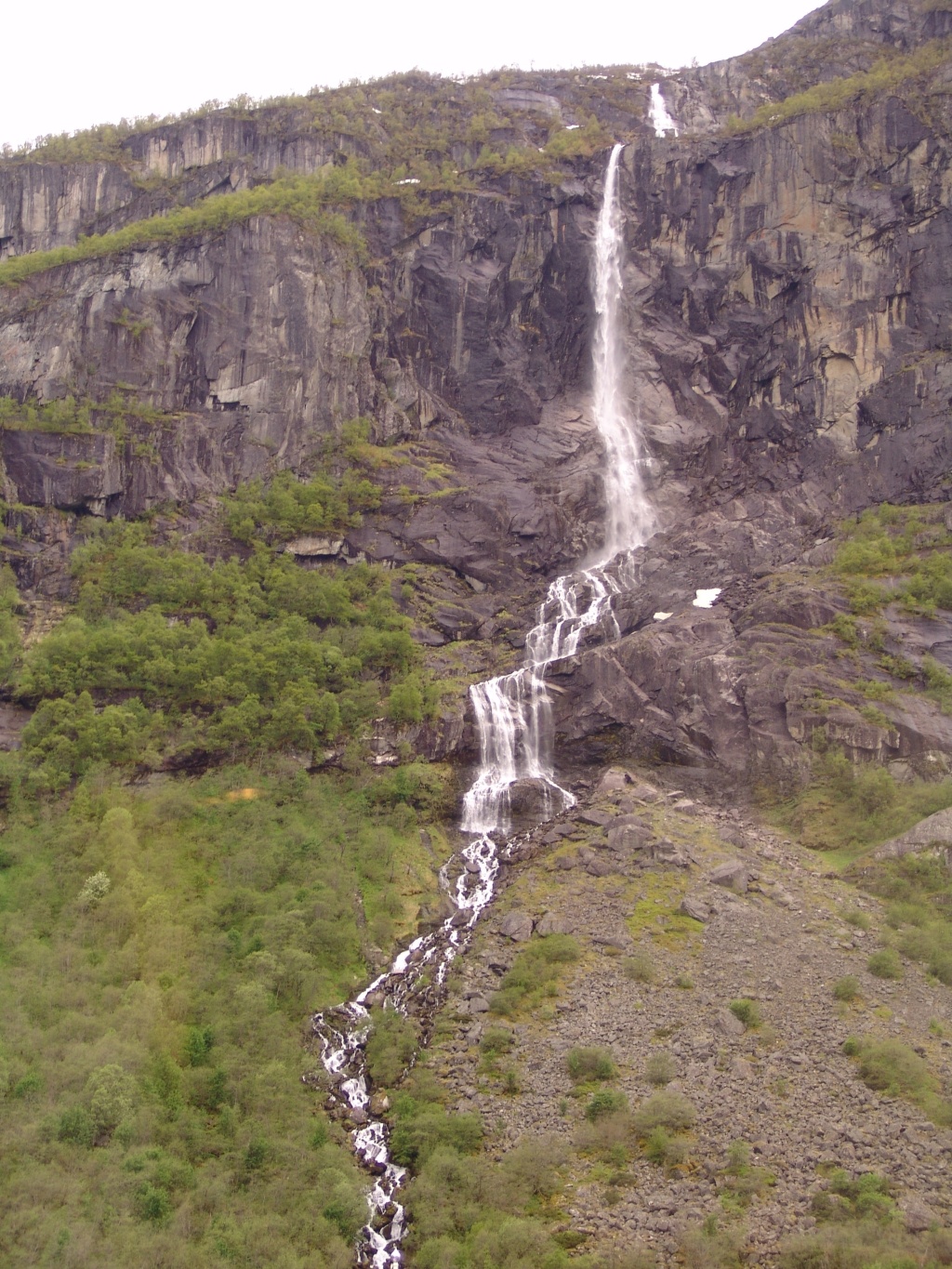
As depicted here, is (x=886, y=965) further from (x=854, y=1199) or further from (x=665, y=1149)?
(x=665, y=1149)

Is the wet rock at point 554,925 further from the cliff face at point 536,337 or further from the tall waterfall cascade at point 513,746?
the cliff face at point 536,337

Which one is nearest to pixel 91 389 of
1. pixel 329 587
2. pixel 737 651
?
pixel 329 587

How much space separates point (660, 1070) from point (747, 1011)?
365cm

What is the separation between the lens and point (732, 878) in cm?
3666

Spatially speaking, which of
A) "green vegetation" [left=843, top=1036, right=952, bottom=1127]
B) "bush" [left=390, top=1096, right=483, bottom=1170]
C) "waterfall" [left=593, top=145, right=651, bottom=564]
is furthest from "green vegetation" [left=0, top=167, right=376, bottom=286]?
"green vegetation" [left=843, top=1036, right=952, bottom=1127]

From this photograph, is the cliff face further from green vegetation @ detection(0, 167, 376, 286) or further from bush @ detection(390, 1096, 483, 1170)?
bush @ detection(390, 1096, 483, 1170)

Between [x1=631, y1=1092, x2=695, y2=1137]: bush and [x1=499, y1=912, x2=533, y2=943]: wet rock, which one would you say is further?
[x1=499, y1=912, x2=533, y2=943]: wet rock

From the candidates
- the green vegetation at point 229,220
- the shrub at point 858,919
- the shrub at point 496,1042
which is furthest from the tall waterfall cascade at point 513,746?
the green vegetation at point 229,220

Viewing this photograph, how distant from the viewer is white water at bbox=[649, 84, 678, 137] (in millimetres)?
78125

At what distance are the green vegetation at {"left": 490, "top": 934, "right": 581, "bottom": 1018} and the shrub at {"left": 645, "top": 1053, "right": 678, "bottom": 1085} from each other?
4391mm

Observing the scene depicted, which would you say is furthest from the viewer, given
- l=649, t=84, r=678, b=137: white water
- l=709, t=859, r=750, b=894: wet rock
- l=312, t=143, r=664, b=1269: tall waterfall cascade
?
l=649, t=84, r=678, b=137: white water

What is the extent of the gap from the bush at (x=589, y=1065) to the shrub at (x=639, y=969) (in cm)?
347

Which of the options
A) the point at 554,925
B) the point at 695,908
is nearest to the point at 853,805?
the point at 695,908

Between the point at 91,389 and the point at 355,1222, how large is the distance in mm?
48284
